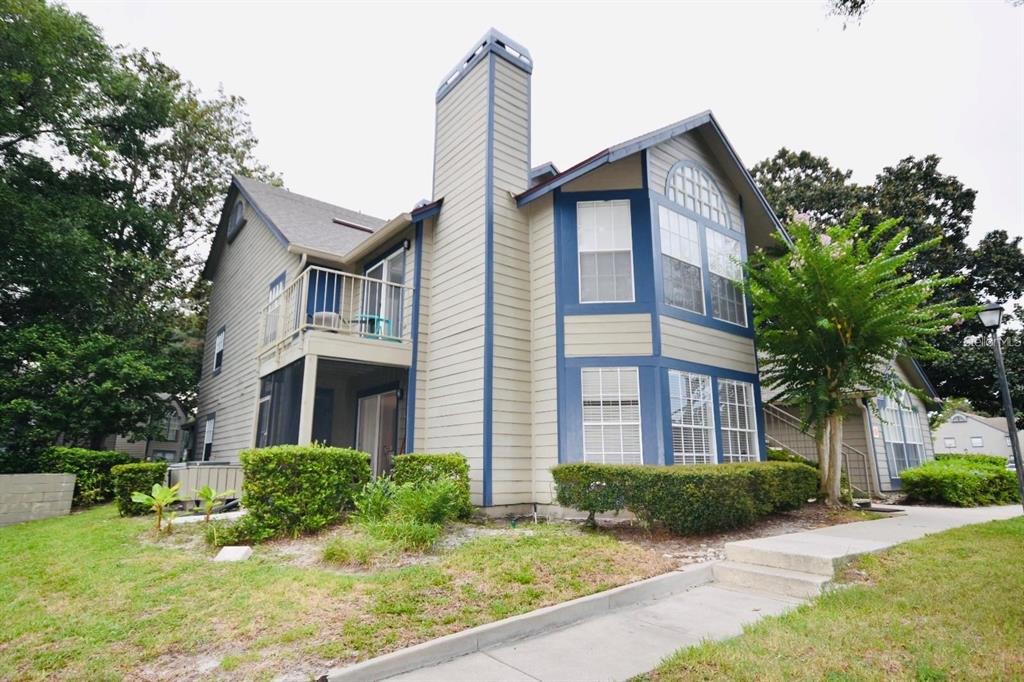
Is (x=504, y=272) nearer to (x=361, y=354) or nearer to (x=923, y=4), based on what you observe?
(x=361, y=354)

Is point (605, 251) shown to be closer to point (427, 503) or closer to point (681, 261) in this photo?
point (681, 261)

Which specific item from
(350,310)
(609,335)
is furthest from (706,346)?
(350,310)

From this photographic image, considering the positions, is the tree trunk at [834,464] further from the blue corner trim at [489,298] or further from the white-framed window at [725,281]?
the blue corner trim at [489,298]

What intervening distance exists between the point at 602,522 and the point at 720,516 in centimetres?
167

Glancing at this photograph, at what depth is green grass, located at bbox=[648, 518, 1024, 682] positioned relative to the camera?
311 centimetres

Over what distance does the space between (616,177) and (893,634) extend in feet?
24.9

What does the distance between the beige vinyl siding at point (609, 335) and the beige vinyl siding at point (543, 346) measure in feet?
1.15

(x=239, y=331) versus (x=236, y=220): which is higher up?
(x=236, y=220)

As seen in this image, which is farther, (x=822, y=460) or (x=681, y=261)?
(x=822, y=460)

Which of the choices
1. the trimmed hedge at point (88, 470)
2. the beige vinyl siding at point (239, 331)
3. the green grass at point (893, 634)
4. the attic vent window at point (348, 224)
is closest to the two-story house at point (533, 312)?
the beige vinyl siding at point (239, 331)

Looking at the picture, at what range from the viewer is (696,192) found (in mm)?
10508

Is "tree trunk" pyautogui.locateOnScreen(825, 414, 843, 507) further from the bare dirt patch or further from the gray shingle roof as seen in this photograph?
the gray shingle roof

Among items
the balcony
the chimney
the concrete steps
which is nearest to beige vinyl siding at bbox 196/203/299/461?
the balcony

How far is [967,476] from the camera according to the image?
11.6 meters
